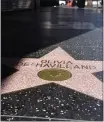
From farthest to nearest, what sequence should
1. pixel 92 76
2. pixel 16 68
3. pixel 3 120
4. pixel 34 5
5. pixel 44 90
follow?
pixel 34 5
pixel 16 68
pixel 92 76
pixel 44 90
pixel 3 120

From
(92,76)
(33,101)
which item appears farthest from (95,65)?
(33,101)

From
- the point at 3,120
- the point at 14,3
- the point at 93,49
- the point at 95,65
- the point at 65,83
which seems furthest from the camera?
the point at 14,3

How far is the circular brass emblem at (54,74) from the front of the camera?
3250mm

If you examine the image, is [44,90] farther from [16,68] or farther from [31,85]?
[16,68]

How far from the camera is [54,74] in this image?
3.40 meters

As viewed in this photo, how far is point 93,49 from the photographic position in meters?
5.09

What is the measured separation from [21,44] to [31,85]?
2.60 meters

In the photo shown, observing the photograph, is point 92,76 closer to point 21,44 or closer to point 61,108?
point 61,108

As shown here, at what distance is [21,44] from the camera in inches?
216

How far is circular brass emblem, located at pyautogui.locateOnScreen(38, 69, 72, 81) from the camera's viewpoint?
325 centimetres

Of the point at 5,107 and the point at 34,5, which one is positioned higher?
the point at 34,5

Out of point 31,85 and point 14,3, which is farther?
point 14,3

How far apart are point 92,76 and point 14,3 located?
13.0 meters

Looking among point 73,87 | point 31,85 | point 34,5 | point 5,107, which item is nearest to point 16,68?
point 31,85
